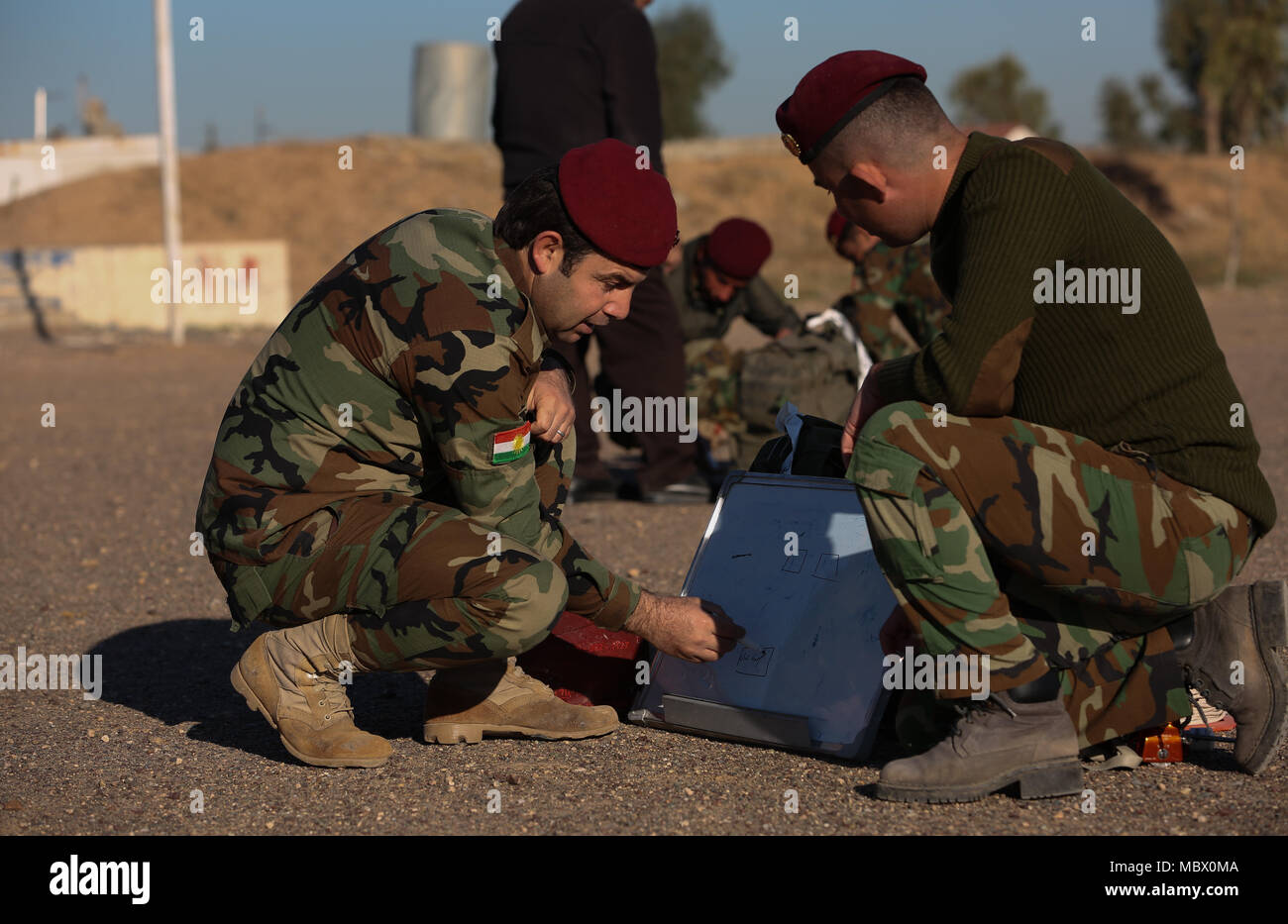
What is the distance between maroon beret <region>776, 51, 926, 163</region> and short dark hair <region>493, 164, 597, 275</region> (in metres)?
0.51

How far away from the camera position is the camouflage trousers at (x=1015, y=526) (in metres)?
2.89

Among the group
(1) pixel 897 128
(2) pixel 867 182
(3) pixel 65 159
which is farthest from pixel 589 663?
(3) pixel 65 159

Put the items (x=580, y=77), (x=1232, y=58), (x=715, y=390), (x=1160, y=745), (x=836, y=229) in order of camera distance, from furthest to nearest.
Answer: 1. (x=1232, y=58)
2. (x=836, y=229)
3. (x=715, y=390)
4. (x=580, y=77)
5. (x=1160, y=745)

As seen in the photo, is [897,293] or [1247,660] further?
[897,293]

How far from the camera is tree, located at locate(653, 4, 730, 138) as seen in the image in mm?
66375

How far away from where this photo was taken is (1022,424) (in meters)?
2.98

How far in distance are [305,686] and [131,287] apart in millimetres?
20746

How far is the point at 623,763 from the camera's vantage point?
3371 millimetres

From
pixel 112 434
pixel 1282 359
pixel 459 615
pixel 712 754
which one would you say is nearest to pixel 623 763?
pixel 712 754

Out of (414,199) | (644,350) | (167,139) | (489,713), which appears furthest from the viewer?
(414,199)

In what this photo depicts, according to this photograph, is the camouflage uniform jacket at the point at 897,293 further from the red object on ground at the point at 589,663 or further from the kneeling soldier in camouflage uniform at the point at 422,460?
the kneeling soldier in camouflage uniform at the point at 422,460

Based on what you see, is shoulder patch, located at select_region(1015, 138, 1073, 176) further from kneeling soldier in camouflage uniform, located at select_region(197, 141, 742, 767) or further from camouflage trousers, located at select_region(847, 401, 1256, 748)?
kneeling soldier in camouflage uniform, located at select_region(197, 141, 742, 767)

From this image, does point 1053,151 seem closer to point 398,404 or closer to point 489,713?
point 398,404

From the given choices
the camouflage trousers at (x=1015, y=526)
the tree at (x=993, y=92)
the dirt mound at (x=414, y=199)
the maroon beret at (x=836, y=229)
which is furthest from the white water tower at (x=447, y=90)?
the camouflage trousers at (x=1015, y=526)
